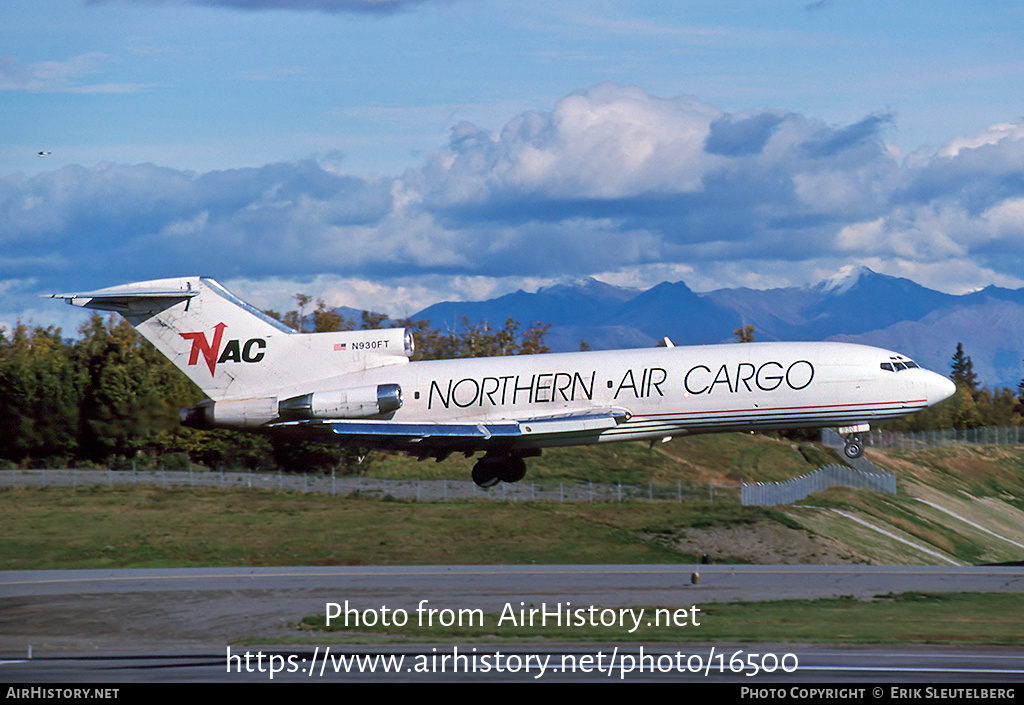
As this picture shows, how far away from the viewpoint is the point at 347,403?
125 feet

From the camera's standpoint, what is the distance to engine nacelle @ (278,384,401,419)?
124 feet

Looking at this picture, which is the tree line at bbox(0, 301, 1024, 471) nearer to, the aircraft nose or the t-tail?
the t-tail

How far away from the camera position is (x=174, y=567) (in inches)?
1312

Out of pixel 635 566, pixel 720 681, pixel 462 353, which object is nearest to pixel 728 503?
pixel 635 566

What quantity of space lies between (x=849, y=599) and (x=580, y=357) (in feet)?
46.5

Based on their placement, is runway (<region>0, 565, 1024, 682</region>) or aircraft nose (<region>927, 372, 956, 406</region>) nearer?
runway (<region>0, 565, 1024, 682</region>)

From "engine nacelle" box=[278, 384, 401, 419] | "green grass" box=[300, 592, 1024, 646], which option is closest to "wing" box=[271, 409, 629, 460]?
"engine nacelle" box=[278, 384, 401, 419]

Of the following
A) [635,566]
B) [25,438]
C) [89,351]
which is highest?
[89,351]

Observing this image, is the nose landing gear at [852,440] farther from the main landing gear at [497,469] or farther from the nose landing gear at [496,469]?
the nose landing gear at [496,469]

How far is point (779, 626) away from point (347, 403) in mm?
19130

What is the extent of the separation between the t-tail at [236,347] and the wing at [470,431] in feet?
7.83

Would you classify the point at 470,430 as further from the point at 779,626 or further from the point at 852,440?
the point at 779,626

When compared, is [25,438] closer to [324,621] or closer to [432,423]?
[432,423]

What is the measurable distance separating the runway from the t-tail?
9.05 m
